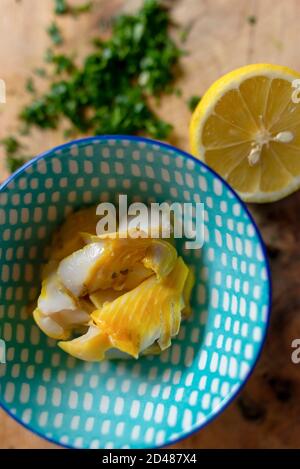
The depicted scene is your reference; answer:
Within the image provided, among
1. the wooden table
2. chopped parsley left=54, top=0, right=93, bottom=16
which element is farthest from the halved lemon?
chopped parsley left=54, top=0, right=93, bottom=16

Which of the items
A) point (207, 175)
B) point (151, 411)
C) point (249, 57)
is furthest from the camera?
point (249, 57)

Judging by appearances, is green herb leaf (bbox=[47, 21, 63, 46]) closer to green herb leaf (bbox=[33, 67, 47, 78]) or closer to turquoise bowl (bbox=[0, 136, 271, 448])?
green herb leaf (bbox=[33, 67, 47, 78])

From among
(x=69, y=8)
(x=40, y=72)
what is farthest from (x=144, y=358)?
(x=69, y=8)

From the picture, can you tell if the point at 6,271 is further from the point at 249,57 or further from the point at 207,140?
the point at 249,57

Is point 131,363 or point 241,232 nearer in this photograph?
point 241,232

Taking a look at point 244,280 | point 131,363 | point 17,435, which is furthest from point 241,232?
point 17,435

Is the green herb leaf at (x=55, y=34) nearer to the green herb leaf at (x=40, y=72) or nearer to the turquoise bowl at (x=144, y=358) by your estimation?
the green herb leaf at (x=40, y=72)
